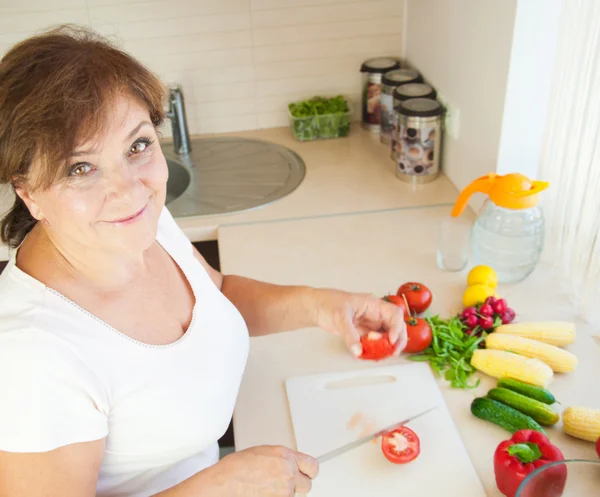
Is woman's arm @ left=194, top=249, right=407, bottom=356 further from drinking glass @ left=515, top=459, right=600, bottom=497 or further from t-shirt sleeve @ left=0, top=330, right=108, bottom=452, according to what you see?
t-shirt sleeve @ left=0, top=330, right=108, bottom=452

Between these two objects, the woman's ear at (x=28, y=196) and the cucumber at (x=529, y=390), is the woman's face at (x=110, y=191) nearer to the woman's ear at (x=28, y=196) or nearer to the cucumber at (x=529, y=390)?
the woman's ear at (x=28, y=196)

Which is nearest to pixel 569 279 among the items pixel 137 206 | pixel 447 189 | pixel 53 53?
pixel 447 189

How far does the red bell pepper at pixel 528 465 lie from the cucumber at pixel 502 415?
0.07 meters

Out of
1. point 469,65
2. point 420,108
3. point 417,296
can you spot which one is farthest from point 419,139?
point 417,296

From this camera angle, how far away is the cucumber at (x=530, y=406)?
1.04 meters

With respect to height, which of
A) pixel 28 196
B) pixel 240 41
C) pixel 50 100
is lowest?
pixel 240 41

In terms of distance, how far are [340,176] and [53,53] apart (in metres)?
1.17

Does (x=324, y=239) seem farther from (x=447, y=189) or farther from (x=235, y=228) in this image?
(x=447, y=189)

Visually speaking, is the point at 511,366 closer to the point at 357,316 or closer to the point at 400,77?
the point at 357,316

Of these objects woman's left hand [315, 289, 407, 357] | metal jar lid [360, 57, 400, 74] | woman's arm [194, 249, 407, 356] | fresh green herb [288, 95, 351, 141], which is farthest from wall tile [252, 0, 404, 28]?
woman's left hand [315, 289, 407, 357]

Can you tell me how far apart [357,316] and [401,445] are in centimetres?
24

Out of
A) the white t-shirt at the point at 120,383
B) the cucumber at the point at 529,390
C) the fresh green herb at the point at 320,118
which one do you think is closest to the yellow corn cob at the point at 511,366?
the cucumber at the point at 529,390

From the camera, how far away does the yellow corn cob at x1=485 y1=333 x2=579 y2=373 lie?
45.2 inches

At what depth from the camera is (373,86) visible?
6.71 feet
